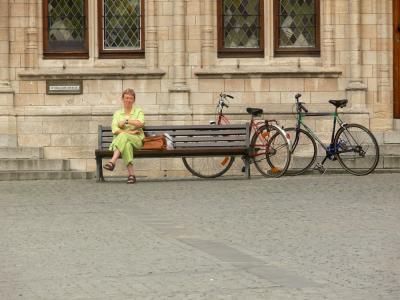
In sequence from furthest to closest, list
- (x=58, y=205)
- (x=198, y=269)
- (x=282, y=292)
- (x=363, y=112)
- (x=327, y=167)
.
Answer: (x=363, y=112) < (x=327, y=167) < (x=58, y=205) < (x=198, y=269) < (x=282, y=292)

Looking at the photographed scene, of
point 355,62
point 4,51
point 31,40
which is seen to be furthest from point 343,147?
point 4,51

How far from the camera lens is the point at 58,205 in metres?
15.8

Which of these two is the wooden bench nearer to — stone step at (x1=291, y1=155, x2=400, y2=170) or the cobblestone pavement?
stone step at (x1=291, y1=155, x2=400, y2=170)

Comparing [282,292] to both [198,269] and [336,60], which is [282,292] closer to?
[198,269]

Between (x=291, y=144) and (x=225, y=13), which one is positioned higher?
(x=225, y=13)

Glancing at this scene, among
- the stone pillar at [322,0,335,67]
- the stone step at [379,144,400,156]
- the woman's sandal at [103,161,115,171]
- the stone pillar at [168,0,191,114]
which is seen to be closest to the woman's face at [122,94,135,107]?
the woman's sandal at [103,161,115,171]

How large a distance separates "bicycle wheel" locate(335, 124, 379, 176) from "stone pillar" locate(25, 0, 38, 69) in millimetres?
5252

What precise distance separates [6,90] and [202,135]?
3.69m

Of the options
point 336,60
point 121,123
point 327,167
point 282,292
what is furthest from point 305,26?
point 282,292

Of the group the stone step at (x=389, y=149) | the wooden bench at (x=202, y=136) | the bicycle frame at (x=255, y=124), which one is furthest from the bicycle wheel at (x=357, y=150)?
the wooden bench at (x=202, y=136)

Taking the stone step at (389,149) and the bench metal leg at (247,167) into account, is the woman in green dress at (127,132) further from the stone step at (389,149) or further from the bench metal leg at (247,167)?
the stone step at (389,149)

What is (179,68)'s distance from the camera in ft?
72.8

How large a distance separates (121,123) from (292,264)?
9.12m

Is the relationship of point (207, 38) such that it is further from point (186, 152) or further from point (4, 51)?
point (4, 51)
